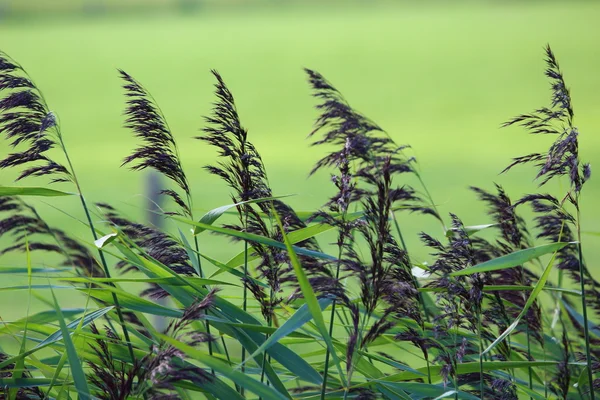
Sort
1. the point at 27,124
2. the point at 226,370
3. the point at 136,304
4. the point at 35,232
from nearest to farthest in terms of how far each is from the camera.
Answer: the point at 226,370, the point at 136,304, the point at 27,124, the point at 35,232

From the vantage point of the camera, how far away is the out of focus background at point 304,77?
1250cm

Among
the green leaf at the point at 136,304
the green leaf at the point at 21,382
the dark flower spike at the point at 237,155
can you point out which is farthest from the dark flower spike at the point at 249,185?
the green leaf at the point at 21,382

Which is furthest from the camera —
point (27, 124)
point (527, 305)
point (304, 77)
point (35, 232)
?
point (304, 77)

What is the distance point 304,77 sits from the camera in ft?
71.8

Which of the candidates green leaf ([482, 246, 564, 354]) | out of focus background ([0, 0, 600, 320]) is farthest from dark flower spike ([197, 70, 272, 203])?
out of focus background ([0, 0, 600, 320])

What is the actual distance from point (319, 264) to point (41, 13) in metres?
35.7

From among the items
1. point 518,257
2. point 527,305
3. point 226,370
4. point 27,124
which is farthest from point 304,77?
point 226,370

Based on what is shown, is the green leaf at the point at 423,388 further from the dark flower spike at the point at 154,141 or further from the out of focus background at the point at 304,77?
the out of focus background at the point at 304,77

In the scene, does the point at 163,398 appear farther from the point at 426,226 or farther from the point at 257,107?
the point at 257,107

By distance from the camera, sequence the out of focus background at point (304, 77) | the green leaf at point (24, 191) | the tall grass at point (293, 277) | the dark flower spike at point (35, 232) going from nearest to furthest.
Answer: the tall grass at point (293, 277), the green leaf at point (24, 191), the dark flower spike at point (35, 232), the out of focus background at point (304, 77)

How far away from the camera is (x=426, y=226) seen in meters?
9.99

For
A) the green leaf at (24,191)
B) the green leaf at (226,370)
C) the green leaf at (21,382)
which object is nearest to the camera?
the green leaf at (226,370)

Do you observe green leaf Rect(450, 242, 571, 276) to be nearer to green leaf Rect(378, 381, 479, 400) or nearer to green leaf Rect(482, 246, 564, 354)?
green leaf Rect(482, 246, 564, 354)

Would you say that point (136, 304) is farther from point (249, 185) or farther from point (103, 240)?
point (249, 185)
